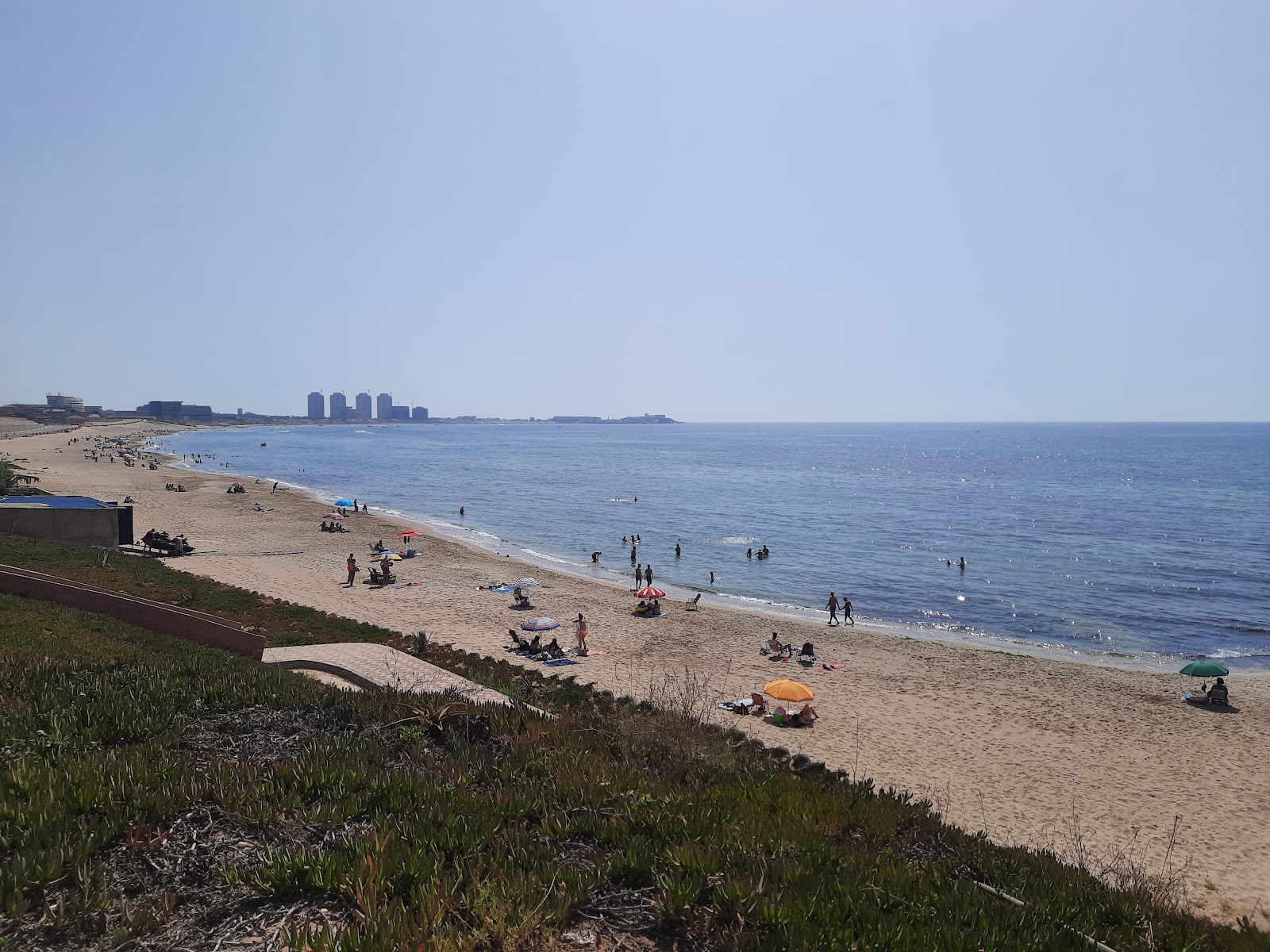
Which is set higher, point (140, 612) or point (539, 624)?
point (140, 612)

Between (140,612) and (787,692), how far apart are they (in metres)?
15.0

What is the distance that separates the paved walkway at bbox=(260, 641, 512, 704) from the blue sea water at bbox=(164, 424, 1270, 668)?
69.6ft

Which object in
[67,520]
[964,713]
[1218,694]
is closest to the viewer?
[964,713]

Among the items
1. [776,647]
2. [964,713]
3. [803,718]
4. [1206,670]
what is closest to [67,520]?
[776,647]

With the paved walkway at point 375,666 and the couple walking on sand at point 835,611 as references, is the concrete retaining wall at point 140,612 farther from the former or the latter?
the couple walking on sand at point 835,611

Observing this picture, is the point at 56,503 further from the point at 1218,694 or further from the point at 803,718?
the point at 1218,694

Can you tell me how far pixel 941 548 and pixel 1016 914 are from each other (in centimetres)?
4585

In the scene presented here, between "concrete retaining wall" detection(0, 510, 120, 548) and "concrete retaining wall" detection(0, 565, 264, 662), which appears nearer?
"concrete retaining wall" detection(0, 565, 264, 662)

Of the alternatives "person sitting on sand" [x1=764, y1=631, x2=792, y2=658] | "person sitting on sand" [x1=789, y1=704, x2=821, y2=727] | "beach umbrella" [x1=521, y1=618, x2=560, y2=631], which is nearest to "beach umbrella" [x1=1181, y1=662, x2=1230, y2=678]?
"person sitting on sand" [x1=764, y1=631, x2=792, y2=658]

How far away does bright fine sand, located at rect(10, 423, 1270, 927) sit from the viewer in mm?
13359

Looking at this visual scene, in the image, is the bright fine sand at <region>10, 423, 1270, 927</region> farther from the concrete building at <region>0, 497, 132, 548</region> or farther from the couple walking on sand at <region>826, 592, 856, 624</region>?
the concrete building at <region>0, 497, 132, 548</region>

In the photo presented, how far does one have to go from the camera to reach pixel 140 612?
651 inches

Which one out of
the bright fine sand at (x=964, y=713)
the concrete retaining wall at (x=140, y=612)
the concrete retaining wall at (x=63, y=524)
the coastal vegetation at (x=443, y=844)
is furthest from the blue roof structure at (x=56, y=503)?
the coastal vegetation at (x=443, y=844)

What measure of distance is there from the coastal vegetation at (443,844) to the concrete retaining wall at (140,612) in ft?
21.3
